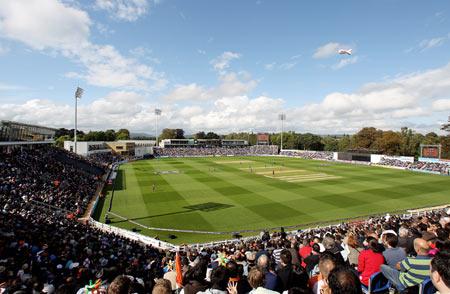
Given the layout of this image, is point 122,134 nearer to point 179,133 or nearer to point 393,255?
point 179,133

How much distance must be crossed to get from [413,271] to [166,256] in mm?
10126

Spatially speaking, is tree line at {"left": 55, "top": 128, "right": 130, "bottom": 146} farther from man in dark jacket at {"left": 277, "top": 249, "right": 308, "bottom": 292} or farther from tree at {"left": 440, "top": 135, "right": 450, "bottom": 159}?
tree at {"left": 440, "top": 135, "right": 450, "bottom": 159}

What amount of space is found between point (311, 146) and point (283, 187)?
94850mm

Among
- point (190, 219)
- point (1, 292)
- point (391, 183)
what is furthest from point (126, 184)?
point (391, 183)

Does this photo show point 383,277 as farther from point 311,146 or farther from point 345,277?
point 311,146

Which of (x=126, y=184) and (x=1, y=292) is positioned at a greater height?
(x=1, y=292)

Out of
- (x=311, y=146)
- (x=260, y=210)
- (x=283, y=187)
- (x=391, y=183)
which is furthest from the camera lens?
(x=311, y=146)

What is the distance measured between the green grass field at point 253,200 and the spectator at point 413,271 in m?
16.1

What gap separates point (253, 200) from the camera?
3011 centimetres

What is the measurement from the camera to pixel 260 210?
85.9 ft

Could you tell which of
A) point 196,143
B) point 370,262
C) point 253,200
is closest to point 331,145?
point 196,143

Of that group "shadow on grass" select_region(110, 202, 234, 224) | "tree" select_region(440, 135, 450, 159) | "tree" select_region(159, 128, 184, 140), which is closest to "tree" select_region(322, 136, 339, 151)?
"tree" select_region(440, 135, 450, 159)

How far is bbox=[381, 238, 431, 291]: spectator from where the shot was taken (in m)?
4.07

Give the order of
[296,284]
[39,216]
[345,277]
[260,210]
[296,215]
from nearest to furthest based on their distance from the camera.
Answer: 1. [345,277]
2. [296,284]
3. [39,216]
4. [296,215]
5. [260,210]
